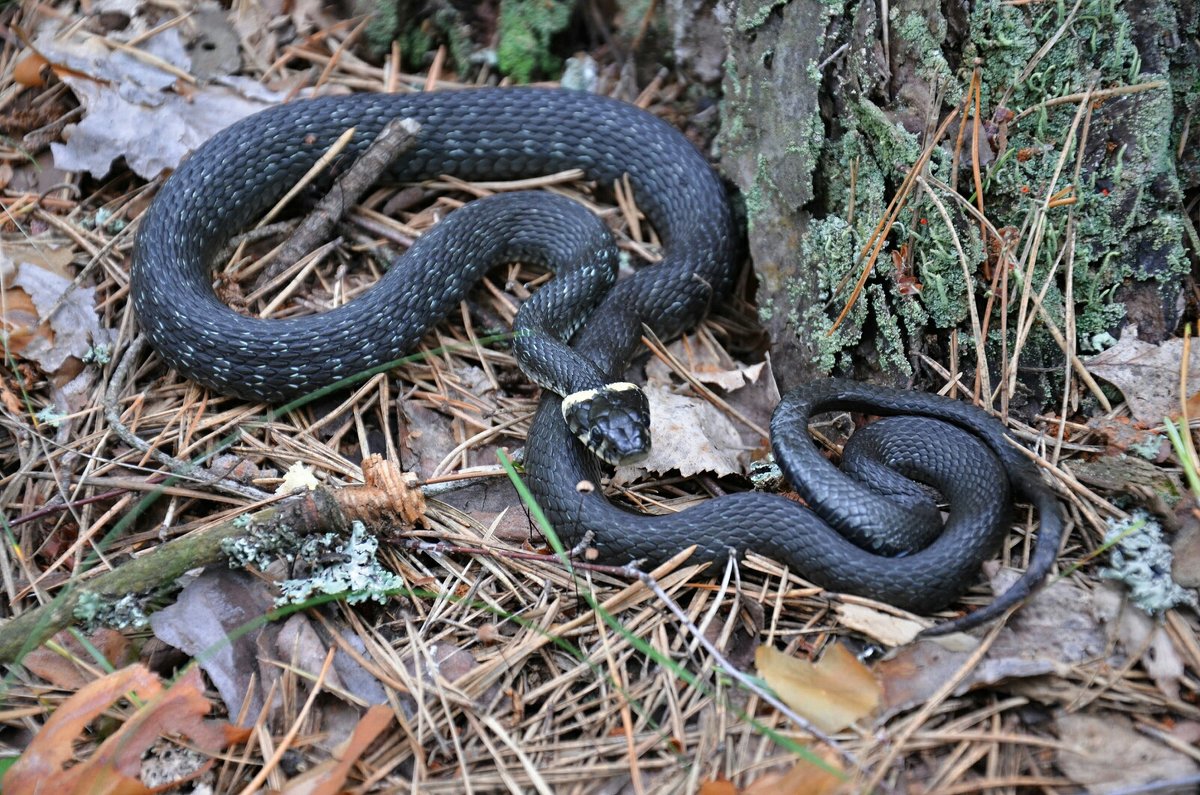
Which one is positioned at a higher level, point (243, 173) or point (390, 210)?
point (243, 173)

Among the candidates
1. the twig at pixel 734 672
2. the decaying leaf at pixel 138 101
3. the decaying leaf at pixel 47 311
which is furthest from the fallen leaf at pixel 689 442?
the decaying leaf at pixel 138 101

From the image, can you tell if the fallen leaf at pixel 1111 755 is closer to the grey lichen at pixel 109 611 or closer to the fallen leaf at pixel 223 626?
the fallen leaf at pixel 223 626

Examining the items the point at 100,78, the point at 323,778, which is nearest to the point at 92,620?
the point at 323,778

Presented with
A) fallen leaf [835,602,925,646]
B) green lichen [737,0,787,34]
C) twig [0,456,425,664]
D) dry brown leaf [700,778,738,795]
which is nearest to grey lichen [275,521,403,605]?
twig [0,456,425,664]

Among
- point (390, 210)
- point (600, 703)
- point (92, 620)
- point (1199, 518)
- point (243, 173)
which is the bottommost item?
point (600, 703)

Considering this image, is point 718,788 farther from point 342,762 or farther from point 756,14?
point 756,14

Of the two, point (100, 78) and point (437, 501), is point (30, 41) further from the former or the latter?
point (437, 501)

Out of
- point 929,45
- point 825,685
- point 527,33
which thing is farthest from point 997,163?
A: point 527,33
